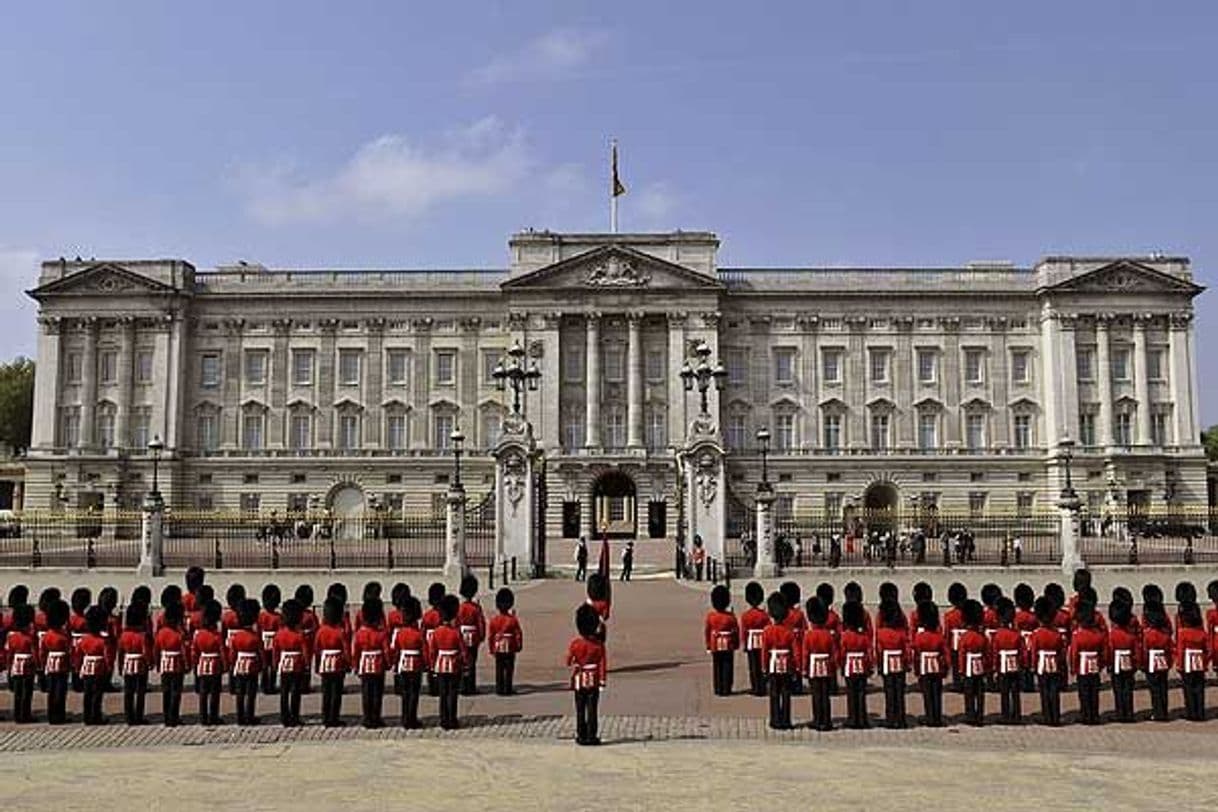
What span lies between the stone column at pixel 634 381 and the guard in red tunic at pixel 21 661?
162 feet

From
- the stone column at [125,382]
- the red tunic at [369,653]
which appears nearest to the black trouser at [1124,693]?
the red tunic at [369,653]

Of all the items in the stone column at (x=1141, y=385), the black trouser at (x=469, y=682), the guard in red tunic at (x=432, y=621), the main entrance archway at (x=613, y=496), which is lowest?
the black trouser at (x=469, y=682)

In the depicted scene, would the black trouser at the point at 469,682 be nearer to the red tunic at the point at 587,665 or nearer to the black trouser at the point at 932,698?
the red tunic at the point at 587,665

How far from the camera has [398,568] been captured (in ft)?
100

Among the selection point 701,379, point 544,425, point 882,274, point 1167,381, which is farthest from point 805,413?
point 701,379

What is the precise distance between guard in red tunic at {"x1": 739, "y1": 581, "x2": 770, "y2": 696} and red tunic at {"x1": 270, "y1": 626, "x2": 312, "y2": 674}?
17.4ft

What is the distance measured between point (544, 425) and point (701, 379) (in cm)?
3092

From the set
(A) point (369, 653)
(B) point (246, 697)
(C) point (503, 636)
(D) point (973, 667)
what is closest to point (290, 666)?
(B) point (246, 697)

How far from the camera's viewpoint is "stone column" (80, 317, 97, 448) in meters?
61.9

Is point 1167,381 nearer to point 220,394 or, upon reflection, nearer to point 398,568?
point 398,568

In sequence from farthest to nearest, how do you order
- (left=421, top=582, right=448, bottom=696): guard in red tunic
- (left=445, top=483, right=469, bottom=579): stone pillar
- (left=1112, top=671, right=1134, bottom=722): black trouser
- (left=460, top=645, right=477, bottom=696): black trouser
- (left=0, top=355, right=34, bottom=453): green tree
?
(left=0, top=355, right=34, bottom=453): green tree → (left=445, top=483, right=469, bottom=579): stone pillar → (left=460, top=645, right=477, bottom=696): black trouser → (left=421, top=582, right=448, bottom=696): guard in red tunic → (left=1112, top=671, right=1134, bottom=722): black trouser

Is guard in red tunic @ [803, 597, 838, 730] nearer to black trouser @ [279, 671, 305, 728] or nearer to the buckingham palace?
black trouser @ [279, 671, 305, 728]

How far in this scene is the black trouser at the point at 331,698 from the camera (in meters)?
11.7

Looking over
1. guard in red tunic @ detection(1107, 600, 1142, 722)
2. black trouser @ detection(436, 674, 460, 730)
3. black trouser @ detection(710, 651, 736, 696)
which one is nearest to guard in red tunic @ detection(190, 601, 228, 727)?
black trouser @ detection(436, 674, 460, 730)
